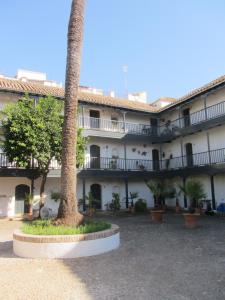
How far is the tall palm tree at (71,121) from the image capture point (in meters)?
9.27

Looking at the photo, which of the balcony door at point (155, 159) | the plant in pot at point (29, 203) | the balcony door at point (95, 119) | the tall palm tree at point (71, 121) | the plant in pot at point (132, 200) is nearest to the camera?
the tall palm tree at point (71, 121)

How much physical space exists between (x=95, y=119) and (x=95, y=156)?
2940mm

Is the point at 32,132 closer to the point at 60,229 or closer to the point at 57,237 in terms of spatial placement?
the point at 60,229

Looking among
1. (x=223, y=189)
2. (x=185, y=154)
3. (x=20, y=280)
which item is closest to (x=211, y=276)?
(x=20, y=280)

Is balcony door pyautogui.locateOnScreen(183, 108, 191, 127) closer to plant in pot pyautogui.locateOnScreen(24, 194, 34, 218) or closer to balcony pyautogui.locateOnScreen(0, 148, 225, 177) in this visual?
balcony pyautogui.locateOnScreen(0, 148, 225, 177)

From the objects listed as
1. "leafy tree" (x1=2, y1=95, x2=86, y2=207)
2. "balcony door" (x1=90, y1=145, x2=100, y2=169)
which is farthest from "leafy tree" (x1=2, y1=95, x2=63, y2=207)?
"balcony door" (x1=90, y1=145, x2=100, y2=169)

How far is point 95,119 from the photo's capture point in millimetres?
23406

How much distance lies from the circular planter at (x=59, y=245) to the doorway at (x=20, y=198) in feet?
40.1

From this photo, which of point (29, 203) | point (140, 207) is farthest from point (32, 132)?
point (140, 207)

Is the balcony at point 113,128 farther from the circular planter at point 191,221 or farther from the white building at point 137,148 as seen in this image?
the circular planter at point 191,221

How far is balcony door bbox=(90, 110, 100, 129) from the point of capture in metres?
23.4

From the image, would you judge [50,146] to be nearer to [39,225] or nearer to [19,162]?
[19,162]

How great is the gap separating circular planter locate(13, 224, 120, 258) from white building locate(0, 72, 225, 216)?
1107 centimetres

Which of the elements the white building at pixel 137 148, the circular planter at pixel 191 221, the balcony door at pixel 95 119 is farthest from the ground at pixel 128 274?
the balcony door at pixel 95 119
